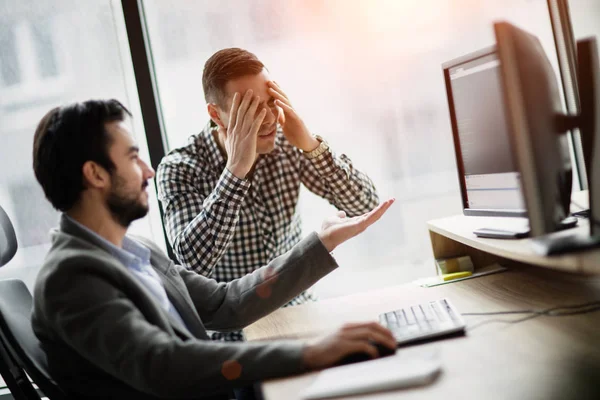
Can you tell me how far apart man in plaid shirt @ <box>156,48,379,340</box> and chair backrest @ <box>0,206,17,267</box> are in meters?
0.56

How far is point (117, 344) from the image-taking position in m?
1.06

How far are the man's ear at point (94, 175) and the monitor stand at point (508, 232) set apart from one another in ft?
3.03

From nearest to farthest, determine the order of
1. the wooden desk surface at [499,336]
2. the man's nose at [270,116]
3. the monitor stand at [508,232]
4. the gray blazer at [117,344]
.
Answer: the wooden desk surface at [499,336] < the gray blazer at [117,344] < the monitor stand at [508,232] < the man's nose at [270,116]

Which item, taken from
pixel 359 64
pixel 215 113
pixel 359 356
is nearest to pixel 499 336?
pixel 359 356

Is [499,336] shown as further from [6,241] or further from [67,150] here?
[6,241]

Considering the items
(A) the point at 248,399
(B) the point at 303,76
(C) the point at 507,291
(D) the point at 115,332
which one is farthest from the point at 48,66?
(C) the point at 507,291

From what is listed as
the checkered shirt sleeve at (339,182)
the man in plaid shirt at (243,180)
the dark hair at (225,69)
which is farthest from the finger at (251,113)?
the checkered shirt sleeve at (339,182)

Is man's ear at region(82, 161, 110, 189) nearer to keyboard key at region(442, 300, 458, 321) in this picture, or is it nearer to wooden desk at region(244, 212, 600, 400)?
wooden desk at region(244, 212, 600, 400)

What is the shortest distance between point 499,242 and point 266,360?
2.26 feet

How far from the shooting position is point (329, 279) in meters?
2.63

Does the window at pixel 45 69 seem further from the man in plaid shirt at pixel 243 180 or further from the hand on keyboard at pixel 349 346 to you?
the hand on keyboard at pixel 349 346

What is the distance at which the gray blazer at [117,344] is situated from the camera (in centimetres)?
106

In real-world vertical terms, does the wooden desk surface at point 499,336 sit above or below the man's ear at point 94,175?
below

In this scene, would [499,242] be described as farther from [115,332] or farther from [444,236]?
[115,332]
